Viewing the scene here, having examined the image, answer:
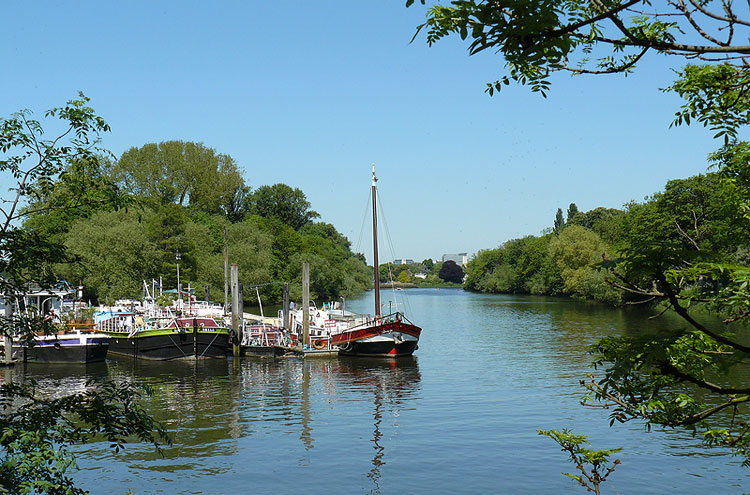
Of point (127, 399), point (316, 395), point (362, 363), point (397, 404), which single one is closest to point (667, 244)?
point (127, 399)

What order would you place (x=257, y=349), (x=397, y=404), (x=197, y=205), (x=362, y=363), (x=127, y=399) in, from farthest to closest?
(x=197, y=205) → (x=257, y=349) → (x=362, y=363) → (x=397, y=404) → (x=127, y=399)

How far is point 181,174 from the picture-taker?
338 ft

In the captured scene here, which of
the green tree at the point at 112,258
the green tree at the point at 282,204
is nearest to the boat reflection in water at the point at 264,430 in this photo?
the green tree at the point at 112,258

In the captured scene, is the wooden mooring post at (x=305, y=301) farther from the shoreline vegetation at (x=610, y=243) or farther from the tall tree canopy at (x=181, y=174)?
the tall tree canopy at (x=181, y=174)

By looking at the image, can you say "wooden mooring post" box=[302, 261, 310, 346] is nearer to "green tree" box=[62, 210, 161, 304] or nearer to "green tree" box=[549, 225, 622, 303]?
"green tree" box=[62, 210, 161, 304]

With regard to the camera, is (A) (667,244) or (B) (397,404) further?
(B) (397,404)

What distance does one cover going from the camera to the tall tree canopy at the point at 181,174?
98.4 meters

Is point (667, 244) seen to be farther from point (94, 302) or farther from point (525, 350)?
point (94, 302)

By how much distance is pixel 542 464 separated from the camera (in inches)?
790

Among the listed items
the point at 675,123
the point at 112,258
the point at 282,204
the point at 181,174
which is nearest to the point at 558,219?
the point at 282,204

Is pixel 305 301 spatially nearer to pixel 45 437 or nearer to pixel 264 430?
pixel 264 430

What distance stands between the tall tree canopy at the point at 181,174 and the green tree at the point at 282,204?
1682cm

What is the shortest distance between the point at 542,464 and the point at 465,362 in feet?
70.5

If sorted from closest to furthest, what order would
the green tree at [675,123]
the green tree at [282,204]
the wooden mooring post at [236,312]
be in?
1. the green tree at [675,123]
2. the wooden mooring post at [236,312]
3. the green tree at [282,204]
